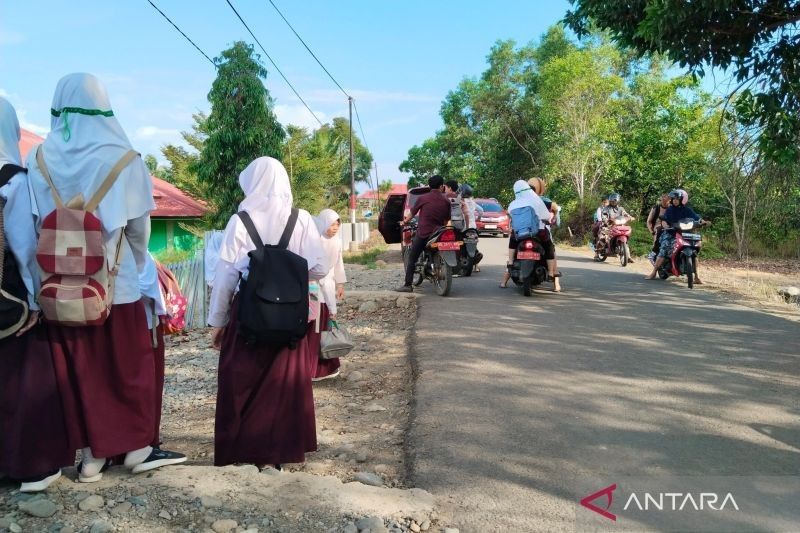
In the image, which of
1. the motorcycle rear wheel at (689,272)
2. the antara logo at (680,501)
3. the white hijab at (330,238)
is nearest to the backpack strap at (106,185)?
the antara logo at (680,501)

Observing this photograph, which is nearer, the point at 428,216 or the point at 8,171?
the point at 8,171

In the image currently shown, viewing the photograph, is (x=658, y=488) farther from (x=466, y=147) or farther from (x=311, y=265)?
(x=466, y=147)

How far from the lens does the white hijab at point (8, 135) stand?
3.19 m

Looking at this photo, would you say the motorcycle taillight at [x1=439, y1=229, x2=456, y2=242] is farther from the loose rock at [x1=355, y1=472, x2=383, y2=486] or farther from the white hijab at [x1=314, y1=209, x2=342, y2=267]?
the loose rock at [x1=355, y1=472, x2=383, y2=486]

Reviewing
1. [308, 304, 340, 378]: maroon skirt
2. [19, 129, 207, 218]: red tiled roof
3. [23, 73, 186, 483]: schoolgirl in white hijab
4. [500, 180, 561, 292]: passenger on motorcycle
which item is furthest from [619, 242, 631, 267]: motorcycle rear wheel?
[19, 129, 207, 218]: red tiled roof

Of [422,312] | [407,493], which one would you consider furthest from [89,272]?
[422,312]

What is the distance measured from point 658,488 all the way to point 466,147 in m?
42.9

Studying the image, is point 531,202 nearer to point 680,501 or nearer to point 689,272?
point 689,272

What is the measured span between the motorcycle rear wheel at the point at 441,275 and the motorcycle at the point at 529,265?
100cm

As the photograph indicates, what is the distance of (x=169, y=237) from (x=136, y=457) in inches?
1002

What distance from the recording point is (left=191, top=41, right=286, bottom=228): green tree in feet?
55.3

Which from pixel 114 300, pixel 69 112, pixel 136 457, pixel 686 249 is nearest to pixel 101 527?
pixel 136 457

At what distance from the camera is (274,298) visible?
3.52 meters

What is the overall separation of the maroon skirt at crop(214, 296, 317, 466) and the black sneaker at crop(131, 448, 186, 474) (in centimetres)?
33
